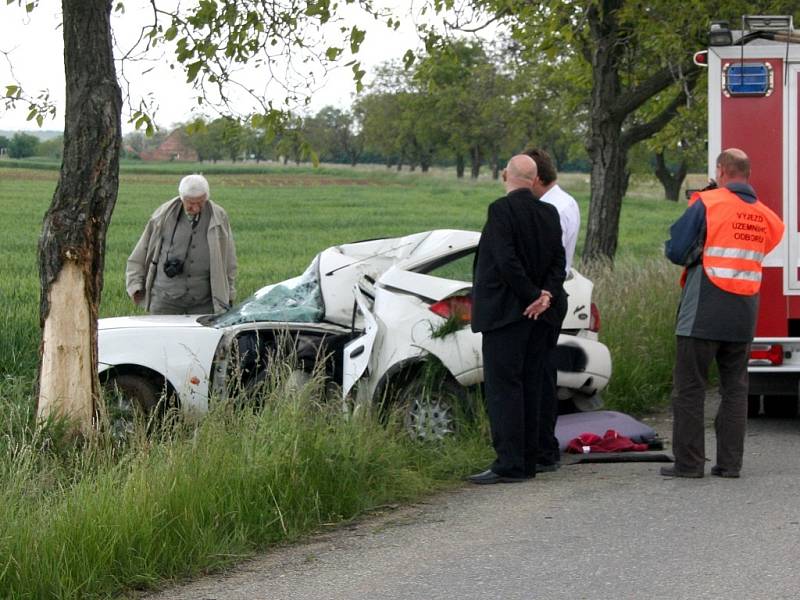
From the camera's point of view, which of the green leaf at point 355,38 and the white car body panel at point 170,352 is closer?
the white car body panel at point 170,352

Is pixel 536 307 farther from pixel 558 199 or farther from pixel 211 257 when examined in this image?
pixel 211 257

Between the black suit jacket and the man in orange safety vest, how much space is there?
2.55 feet

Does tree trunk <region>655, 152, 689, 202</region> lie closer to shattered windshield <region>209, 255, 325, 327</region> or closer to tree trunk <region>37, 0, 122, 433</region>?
shattered windshield <region>209, 255, 325, 327</region>

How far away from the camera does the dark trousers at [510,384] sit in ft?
24.9

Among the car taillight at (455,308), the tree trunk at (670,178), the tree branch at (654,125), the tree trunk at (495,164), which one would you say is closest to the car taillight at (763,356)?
the car taillight at (455,308)

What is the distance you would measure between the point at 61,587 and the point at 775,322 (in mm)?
6081

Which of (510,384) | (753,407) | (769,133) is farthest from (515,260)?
(753,407)

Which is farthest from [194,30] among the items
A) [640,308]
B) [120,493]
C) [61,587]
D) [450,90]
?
[450,90]

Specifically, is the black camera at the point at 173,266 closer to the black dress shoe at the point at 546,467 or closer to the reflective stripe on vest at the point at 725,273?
the black dress shoe at the point at 546,467

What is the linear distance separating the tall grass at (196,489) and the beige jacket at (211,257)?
2.33 m

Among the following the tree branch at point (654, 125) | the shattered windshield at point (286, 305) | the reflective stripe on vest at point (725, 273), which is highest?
the tree branch at point (654, 125)

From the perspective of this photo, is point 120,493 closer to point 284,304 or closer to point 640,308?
point 284,304

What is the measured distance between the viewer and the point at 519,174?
762cm

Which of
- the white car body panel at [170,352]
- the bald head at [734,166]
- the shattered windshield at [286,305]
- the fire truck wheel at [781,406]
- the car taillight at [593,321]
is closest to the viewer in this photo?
the bald head at [734,166]
